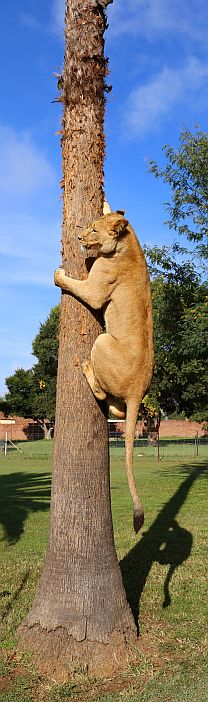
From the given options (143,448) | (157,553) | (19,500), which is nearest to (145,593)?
(157,553)

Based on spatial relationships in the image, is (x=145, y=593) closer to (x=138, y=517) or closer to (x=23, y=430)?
(x=138, y=517)

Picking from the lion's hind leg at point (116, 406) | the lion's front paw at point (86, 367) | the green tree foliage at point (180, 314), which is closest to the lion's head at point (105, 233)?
the lion's front paw at point (86, 367)

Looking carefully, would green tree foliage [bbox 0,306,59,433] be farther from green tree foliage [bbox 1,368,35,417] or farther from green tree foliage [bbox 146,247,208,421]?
green tree foliage [bbox 146,247,208,421]

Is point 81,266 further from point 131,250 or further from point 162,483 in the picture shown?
point 162,483

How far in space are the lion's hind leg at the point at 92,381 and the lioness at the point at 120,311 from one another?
0.01 meters

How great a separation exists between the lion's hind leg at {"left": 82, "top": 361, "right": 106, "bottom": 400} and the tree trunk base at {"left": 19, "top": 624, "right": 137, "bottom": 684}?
1.78m

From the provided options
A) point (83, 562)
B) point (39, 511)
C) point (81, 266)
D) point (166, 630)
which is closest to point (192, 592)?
point (166, 630)

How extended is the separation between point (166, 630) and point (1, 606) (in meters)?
1.81

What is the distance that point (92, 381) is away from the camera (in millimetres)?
4766

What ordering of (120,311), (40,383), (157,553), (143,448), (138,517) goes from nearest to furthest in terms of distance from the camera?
(138,517) < (120,311) < (157,553) < (143,448) < (40,383)

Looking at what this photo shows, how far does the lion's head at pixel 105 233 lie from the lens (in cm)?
452

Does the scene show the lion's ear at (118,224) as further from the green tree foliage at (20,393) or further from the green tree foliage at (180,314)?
the green tree foliage at (20,393)

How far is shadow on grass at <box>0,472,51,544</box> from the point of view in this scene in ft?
38.5

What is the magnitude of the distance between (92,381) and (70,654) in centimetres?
203
